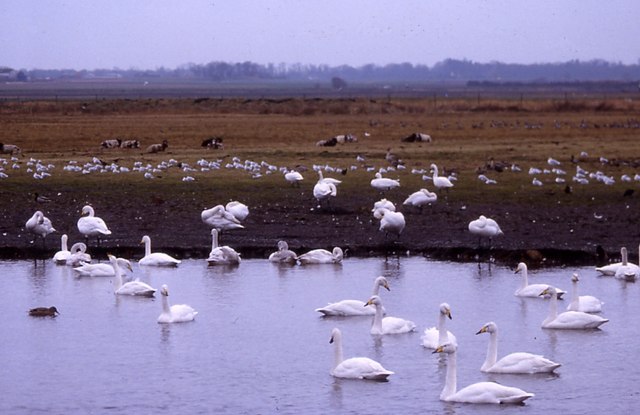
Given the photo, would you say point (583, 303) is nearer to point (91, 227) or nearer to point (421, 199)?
point (421, 199)

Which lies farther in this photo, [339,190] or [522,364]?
[339,190]

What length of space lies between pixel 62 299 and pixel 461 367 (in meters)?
6.57

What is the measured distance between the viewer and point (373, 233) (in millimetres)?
22938

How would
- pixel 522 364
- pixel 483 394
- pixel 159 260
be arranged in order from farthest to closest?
1. pixel 159 260
2. pixel 522 364
3. pixel 483 394

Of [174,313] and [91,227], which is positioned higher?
[91,227]

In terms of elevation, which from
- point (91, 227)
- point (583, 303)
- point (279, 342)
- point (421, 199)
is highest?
point (421, 199)

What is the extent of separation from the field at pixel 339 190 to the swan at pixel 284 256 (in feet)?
4.39

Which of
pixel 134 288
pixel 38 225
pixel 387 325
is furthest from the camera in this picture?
pixel 38 225

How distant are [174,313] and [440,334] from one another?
373 centimetres

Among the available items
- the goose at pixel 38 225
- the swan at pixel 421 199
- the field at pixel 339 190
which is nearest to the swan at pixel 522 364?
the field at pixel 339 190

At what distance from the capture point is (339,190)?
28.2m

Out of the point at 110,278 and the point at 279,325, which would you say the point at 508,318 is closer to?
the point at 279,325

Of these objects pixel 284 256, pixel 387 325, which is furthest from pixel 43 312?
pixel 284 256

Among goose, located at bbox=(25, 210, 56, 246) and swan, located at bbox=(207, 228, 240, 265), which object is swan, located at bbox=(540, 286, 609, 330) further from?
goose, located at bbox=(25, 210, 56, 246)
